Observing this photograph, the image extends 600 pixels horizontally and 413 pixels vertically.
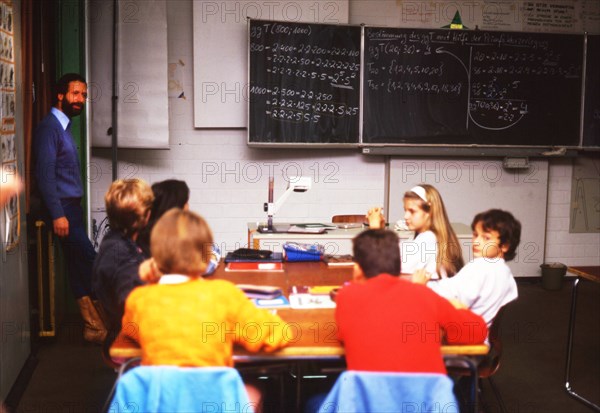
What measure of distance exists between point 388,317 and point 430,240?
3.96 ft

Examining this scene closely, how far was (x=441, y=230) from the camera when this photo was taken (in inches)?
122

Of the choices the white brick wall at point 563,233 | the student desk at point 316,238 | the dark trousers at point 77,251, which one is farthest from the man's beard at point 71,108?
the white brick wall at point 563,233

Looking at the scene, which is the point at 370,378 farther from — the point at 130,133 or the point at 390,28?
the point at 390,28

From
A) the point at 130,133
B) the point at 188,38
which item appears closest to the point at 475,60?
the point at 188,38

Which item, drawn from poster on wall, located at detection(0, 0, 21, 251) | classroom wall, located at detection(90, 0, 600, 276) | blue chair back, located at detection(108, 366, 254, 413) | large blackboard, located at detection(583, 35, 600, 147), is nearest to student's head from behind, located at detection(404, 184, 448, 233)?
blue chair back, located at detection(108, 366, 254, 413)

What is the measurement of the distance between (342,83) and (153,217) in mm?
2905

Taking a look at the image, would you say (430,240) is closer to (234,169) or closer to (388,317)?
(388,317)

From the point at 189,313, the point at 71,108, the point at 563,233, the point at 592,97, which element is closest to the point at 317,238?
the point at 71,108

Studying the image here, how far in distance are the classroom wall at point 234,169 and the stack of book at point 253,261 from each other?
2148 millimetres

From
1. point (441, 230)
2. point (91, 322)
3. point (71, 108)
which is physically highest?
point (71, 108)

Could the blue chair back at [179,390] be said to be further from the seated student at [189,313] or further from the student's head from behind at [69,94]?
the student's head from behind at [69,94]

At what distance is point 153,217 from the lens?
2791 mm

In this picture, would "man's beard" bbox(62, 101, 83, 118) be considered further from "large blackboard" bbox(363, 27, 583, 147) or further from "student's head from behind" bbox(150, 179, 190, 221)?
"large blackboard" bbox(363, 27, 583, 147)

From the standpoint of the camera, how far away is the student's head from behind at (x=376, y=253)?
2.07 m
